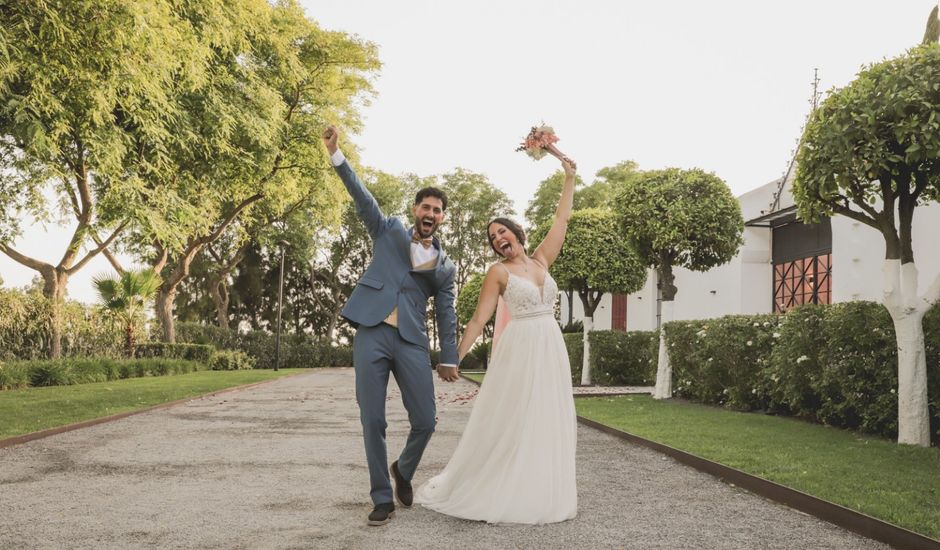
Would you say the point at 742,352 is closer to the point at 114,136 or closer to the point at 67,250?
the point at 114,136

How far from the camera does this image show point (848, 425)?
1041cm

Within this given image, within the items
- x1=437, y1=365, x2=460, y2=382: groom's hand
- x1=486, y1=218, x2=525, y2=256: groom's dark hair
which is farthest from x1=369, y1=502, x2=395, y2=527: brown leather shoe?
x1=486, y1=218, x2=525, y2=256: groom's dark hair

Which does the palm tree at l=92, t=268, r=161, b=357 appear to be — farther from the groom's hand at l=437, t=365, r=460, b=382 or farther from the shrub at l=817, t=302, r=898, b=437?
the groom's hand at l=437, t=365, r=460, b=382

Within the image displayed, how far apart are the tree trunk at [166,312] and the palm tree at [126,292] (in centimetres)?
363

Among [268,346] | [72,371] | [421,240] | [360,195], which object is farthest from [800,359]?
[268,346]

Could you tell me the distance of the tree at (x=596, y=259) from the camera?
2211 cm

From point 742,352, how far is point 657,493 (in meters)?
7.40

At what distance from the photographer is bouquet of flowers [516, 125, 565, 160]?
6379 mm

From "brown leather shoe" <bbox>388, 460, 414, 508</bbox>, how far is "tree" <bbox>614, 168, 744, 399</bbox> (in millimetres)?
11075

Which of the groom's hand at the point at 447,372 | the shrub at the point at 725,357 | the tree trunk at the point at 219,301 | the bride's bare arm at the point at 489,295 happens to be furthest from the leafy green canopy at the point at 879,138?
the tree trunk at the point at 219,301

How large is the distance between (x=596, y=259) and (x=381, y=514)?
696 inches

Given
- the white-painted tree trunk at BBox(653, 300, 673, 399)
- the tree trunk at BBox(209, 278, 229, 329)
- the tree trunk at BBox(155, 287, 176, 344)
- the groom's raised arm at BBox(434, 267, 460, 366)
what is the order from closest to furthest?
1. the groom's raised arm at BBox(434, 267, 460, 366)
2. the white-painted tree trunk at BBox(653, 300, 673, 399)
3. the tree trunk at BBox(155, 287, 176, 344)
4. the tree trunk at BBox(209, 278, 229, 329)

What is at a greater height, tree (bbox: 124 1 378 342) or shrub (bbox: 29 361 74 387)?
tree (bbox: 124 1 378 342)

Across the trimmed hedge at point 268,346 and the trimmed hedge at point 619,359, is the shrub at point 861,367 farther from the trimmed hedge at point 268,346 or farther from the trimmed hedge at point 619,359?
the trimmed hedge at point 268,346
